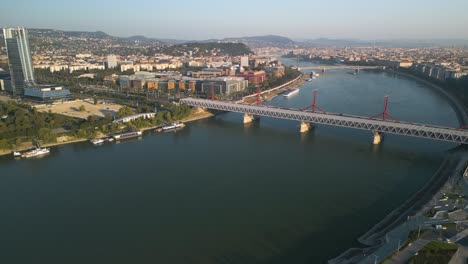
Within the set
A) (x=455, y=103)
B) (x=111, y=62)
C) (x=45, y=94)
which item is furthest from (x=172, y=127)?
(x=111, y=62)

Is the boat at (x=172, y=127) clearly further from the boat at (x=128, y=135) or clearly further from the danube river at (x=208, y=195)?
the boat at (x=128, y=135)

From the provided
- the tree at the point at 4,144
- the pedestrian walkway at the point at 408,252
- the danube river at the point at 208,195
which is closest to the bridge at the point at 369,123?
the danube river at the point at 208,195

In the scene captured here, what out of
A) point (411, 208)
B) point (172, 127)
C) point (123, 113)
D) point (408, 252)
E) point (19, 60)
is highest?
point (19, 60)

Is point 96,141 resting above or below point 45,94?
below

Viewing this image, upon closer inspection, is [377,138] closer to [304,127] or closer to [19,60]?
[304,127]

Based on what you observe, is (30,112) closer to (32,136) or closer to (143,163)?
(32,136)

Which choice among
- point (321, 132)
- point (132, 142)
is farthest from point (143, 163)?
point (321, 132)

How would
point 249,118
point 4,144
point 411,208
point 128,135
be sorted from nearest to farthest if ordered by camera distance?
point 411,208, point 4,144, point 128,135, point 249,118
